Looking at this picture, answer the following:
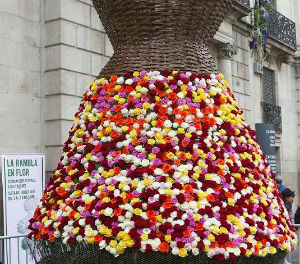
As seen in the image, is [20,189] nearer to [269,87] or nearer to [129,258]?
[129,258]

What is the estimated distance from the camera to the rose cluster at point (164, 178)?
256 centimetres

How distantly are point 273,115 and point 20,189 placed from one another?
12.0m

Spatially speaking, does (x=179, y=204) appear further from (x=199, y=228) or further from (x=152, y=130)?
(x=152, y=130)

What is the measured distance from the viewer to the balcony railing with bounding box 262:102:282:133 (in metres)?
17.9

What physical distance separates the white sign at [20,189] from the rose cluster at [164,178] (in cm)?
497

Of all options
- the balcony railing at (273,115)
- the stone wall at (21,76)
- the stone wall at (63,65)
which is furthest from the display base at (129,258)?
the balcony railing at (273,115)

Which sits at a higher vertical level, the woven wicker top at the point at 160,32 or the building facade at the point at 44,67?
the building facade at the point at 44,67

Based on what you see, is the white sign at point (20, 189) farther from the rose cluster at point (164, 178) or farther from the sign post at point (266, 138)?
the sign post at point (266, 138)

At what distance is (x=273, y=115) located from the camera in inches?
724

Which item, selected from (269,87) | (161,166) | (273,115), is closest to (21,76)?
(161,166)

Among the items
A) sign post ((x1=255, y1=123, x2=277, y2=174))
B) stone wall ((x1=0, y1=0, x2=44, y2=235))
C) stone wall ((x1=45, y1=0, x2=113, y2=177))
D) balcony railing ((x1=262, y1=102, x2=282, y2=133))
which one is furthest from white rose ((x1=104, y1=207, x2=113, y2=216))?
balcony railing ((x1=262, y1=102, x2=282, y2=133))

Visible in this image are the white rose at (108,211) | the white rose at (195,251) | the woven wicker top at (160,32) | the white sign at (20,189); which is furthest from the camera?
the white sign at (20,189)

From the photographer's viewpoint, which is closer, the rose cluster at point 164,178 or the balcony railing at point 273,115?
the rose cluster at point 164,178

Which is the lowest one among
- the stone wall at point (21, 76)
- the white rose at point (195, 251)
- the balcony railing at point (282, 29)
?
the white rose at point (195, 251)
